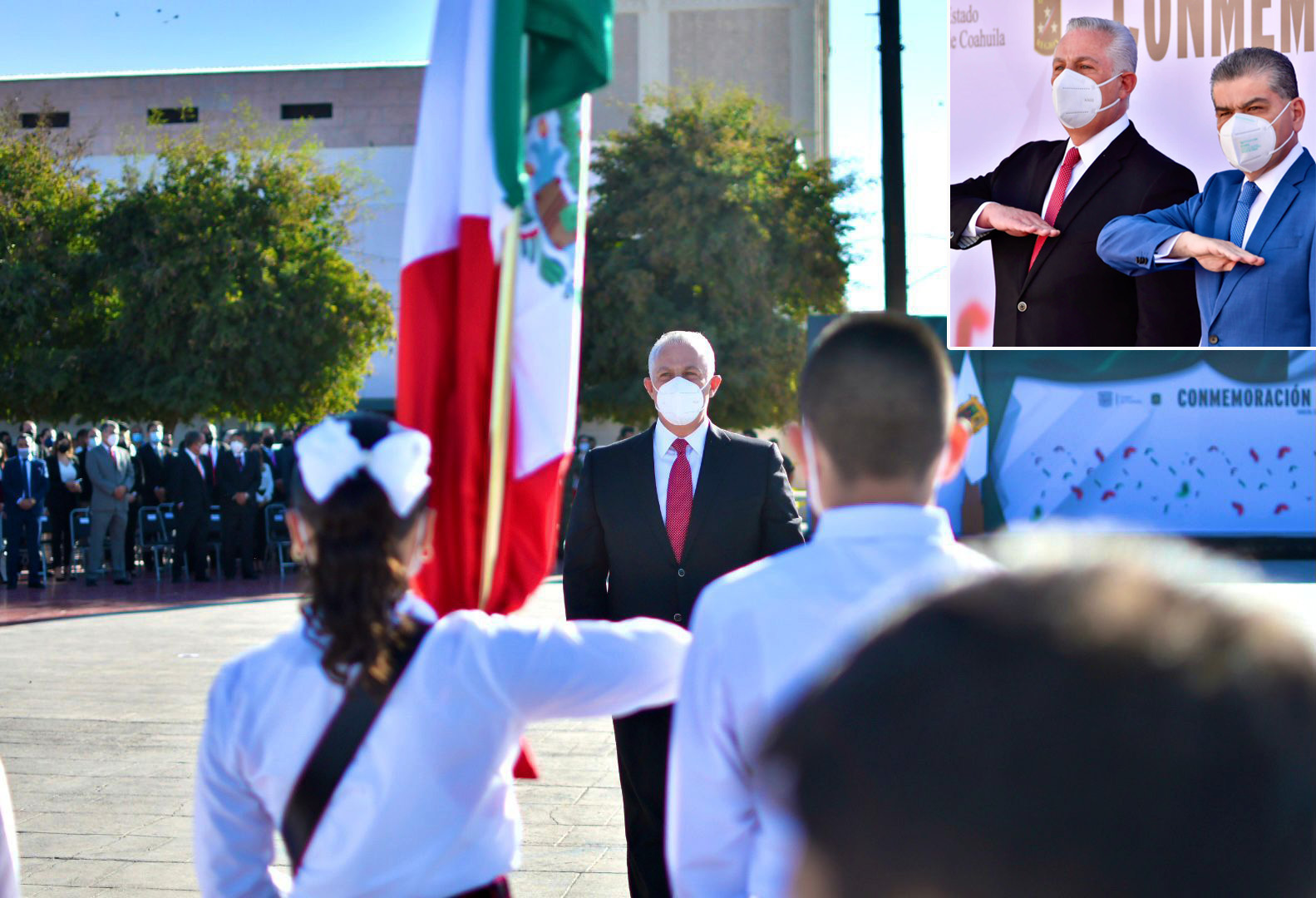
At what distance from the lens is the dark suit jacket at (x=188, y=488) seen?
17109 mm

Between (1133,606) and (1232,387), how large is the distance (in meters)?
18.2

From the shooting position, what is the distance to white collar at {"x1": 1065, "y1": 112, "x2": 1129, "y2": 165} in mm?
7344

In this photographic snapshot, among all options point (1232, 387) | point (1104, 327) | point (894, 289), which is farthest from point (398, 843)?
point (1232, 387)

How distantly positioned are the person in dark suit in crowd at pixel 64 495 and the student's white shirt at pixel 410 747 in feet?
55.3

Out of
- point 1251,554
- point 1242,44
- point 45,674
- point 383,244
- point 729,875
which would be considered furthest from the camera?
point 383,244

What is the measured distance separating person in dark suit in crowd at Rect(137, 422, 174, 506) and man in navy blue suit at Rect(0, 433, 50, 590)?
1663 mm

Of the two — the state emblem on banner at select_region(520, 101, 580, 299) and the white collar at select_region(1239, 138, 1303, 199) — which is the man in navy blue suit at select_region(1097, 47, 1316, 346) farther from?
the state emblem on banner at select_region(520, 101, 580, 299)

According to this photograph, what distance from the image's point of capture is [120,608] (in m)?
14.0

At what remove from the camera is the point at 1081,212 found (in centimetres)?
730

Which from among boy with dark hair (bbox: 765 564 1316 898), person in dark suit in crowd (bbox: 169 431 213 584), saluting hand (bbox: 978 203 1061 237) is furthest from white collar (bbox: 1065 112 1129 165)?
person in dark suit in crowd (bbox: 169 431 213 584)

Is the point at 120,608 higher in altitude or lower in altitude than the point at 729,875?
lower

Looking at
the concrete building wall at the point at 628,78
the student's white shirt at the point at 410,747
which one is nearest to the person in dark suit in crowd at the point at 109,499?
the student's white shirt at the point at 410,747

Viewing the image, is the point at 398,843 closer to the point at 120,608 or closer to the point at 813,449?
the point at 813,449

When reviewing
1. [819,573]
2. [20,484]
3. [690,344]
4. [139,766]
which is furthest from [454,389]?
[20,484]
